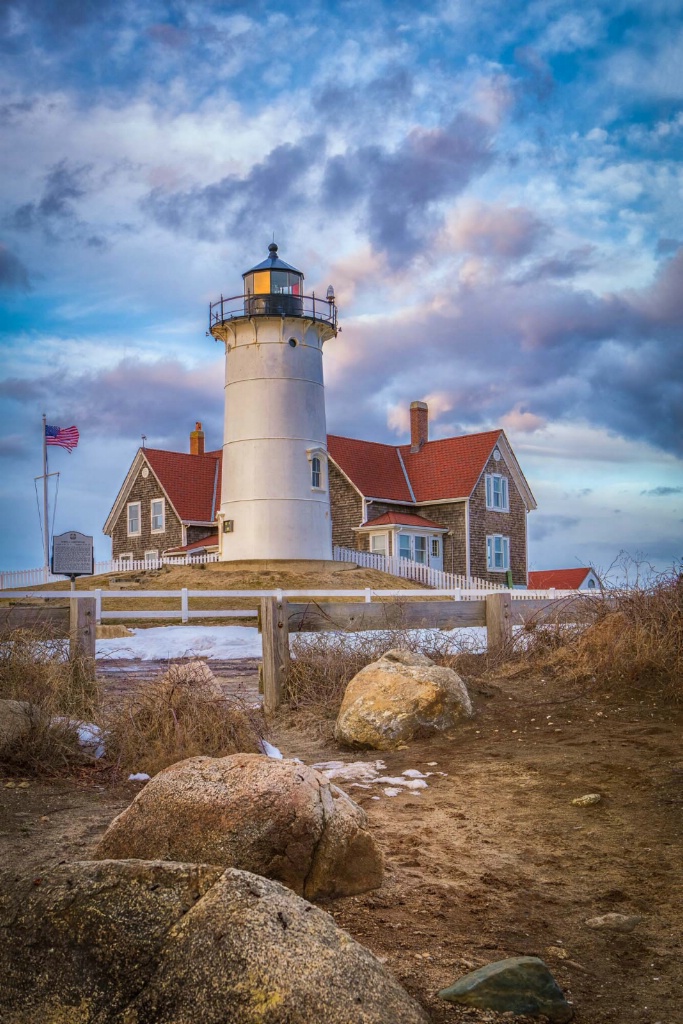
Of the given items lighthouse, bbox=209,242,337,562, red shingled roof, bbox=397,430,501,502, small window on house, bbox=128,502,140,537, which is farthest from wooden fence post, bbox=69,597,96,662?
small window on house, bbox=128,502,140,537

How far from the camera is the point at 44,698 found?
328 inches

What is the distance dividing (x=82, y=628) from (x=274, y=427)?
24.3m

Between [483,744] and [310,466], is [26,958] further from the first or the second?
[310,466]

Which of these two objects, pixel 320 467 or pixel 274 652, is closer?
pixel 274 652

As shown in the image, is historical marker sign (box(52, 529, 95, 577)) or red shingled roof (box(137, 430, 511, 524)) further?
red shingled roof (box(137, 430, 511, 524))

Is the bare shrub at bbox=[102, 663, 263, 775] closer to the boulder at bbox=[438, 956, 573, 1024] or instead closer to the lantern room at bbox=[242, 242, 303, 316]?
the boulder at bbox=[438, 956, 573, 1024]

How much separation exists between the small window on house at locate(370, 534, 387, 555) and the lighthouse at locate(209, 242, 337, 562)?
13.4ft

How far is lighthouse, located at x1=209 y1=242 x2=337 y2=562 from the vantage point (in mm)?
34688

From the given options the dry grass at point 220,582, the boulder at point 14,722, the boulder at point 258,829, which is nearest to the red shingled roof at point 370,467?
the dry grass at point 220,582

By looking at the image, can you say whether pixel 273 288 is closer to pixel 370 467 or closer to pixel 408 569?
pixel 370 467

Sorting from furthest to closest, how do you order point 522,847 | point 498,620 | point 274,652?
point 498,620, point 274,652, point 522,847

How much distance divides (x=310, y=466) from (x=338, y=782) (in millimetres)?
27825

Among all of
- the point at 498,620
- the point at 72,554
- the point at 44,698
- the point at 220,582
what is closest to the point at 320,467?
the point at 220,582

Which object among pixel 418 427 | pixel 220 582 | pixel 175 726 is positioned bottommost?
pixel 175 726
